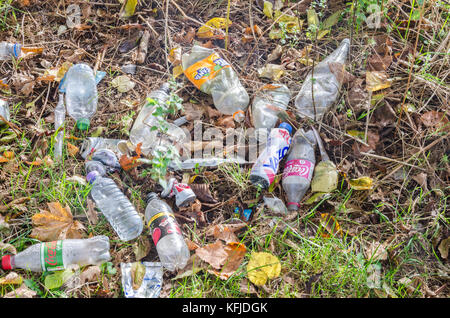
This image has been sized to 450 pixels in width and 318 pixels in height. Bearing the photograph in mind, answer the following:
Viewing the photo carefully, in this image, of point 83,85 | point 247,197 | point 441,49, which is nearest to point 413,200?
point 247,197

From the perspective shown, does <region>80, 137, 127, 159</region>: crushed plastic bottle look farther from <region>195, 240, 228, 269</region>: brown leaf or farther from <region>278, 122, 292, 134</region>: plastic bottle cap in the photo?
Result: <region>278, 122, 292, 134</region>: plastic bottle cap

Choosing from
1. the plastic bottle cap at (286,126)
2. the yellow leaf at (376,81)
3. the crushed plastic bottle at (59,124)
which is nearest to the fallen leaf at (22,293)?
the crushed plastic bottle at (59,124)

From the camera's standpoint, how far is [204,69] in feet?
8.50

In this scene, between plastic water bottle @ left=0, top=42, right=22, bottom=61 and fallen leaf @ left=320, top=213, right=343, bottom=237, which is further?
plastic water bottle @ left=0, top=42, right=22, bottom=61

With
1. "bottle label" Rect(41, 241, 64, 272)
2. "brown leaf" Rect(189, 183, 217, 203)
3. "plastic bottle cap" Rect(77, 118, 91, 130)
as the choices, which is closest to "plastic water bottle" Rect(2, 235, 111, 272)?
"bottle label" Rect(41, 241, 64, 272)

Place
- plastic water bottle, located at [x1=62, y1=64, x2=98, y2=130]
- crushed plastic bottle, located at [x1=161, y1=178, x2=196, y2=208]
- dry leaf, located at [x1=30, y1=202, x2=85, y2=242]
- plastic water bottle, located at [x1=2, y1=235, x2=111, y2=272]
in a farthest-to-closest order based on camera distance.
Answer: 1. plastic water bottle, located at [x1=62, y1=64, x2=98, y2=130]
2. crushed plastic bottle, located at [x1=161, y1=178, x2=196, y2=208]
3. dry leaf, located at [x1=30, y1=202, x2=85, y2=242]
4. plastic water bottle, located at [x1=2, y1=235, x2=111, y2=272]

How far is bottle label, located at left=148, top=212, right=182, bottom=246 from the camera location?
1.99m

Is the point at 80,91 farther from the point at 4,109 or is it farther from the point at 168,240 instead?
the point at 168,240

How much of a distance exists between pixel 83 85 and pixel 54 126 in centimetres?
35

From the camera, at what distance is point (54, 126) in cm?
252

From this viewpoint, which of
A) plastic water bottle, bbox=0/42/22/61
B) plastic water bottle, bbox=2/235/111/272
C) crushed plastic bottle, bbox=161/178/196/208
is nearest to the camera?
plastic water bottle, bbox=2/235/111/272

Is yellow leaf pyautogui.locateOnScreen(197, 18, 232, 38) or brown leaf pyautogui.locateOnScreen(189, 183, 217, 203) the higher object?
yellow leaf pyautogui.locateOnScreen(197, 18, 232, 38)

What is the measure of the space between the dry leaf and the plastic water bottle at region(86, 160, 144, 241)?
17 centimetres
